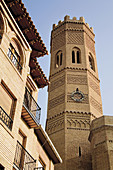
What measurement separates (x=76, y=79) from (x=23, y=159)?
47.6 feet

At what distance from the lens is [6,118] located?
6551 mm

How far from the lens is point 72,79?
21406 mm


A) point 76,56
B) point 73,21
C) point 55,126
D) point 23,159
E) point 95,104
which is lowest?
point 23,159

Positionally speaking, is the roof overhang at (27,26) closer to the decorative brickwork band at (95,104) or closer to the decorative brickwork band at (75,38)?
the decorative brickwork band at (95,104)

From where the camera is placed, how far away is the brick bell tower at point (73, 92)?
17609mm

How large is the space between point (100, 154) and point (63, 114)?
538 centimetres

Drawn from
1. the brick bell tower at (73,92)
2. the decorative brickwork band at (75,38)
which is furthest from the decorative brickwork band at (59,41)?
the decorative brickwork band at (75,38)

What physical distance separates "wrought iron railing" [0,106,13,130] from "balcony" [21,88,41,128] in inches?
41.8

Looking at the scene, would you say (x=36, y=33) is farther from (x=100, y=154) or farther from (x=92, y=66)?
(x=92, y=66)

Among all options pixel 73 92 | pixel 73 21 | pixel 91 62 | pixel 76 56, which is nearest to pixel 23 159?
pixel 73 92

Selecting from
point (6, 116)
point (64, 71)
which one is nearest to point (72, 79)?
point (64, 71)

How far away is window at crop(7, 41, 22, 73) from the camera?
759 cm

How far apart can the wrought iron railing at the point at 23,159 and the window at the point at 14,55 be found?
7.01 ft

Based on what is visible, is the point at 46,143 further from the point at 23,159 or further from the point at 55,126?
the point at 55,126
